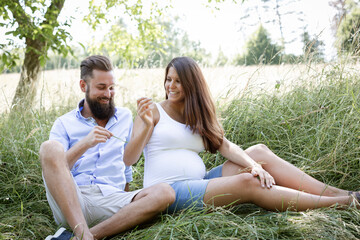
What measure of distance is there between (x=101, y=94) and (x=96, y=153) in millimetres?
424

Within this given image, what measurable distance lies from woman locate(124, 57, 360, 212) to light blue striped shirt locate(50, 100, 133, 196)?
15 cm

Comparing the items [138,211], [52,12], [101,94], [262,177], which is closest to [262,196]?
[262,177]

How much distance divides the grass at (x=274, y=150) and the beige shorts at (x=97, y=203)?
6.9 inches

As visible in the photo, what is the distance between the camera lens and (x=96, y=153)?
7.97 ft

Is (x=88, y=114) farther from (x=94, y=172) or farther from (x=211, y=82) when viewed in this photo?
(x=211, y=82)

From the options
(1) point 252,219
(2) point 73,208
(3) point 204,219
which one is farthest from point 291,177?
(2) point 73,208

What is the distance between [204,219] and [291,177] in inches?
27.8

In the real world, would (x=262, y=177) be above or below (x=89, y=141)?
below

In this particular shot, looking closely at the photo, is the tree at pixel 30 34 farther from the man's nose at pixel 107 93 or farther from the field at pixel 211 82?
the man's nose at pixel 107 93

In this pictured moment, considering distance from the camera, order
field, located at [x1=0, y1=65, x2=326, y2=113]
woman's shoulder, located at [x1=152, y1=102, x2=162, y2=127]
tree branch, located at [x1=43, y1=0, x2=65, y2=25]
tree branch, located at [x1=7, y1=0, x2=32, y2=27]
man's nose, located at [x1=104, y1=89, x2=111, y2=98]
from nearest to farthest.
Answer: woman's shoulder, located at [x1=152, y1=102, x2=162, y2=127] < man's nose, located at [x1=104, y1=89, x2=111, y2=98] < field, located at [x1=0, y1=65, x2=326, y2=113] < tree branch, located at [x1=7, y1=0, x2=32, y2=27] < tree branch, located at [x1=43, y1=0, x2=65, y2=25]

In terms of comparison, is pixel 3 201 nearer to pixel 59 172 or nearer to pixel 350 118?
pixel 59 172

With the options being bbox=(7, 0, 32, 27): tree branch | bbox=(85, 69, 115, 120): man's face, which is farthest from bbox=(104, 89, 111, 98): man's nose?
bbox=(7, 0, 32, 27): tree branch

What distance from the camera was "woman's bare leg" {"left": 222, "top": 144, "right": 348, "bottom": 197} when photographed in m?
2.33

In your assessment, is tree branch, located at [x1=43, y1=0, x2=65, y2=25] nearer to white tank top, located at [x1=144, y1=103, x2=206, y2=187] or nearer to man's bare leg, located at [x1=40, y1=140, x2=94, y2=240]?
white tank top, located at [x1=144, y1=103, x2=206, y2=187]
